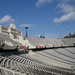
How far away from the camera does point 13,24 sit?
2566 cm

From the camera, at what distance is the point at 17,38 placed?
19.5 m

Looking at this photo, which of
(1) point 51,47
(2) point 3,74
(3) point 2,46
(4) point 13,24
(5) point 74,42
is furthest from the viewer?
(5) point 74,42

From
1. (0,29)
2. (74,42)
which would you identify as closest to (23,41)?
(0,29)

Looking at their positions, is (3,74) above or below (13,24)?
below

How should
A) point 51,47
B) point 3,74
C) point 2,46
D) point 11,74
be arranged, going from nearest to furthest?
point 3,74 < point 11,74 < point 2,46 < point 51,47

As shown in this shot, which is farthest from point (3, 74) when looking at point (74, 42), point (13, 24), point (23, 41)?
point (74, 42)

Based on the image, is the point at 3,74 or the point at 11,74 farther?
the point at 11,74

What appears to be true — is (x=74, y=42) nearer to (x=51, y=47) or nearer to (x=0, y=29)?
(x=51, y=47)

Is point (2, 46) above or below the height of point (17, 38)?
below

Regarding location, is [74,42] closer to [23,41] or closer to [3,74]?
[23,41]

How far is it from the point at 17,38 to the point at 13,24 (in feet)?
25.2

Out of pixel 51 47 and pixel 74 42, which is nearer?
pixel 51 47

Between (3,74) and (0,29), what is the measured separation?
56.0 ft

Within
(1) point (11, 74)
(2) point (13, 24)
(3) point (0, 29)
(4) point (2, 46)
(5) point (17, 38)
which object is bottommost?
(1) point (11, 74)
